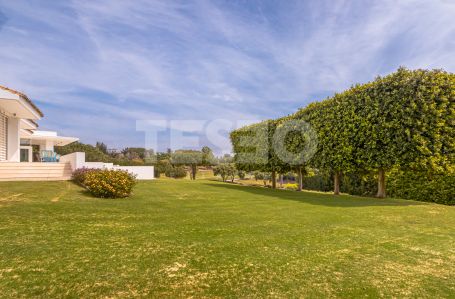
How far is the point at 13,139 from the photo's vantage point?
21.5 metres

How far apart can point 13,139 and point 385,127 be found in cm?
2528

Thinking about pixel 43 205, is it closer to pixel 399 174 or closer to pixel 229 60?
pixel 229 60

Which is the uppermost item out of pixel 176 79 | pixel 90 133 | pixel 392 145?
pixel 176 79

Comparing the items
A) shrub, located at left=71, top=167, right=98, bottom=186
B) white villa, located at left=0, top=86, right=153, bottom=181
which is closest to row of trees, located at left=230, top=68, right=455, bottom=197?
shrub, located at left=71, top=167, right=98, bottom=186

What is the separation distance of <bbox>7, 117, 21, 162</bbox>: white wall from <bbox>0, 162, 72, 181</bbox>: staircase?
5855 millimetres

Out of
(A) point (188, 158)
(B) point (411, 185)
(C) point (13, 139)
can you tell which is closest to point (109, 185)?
(C) point (13, 139)

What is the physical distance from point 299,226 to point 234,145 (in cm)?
2126

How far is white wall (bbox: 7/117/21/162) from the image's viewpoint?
69.1ft

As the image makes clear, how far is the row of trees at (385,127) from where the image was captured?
12820 mm

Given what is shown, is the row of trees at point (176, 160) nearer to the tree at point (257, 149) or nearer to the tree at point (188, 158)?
the tree at point (188, 158)

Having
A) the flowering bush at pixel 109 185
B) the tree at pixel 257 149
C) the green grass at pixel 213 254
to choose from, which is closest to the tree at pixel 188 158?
the tree at pixel 257 149

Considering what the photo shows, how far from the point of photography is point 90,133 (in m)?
30.6

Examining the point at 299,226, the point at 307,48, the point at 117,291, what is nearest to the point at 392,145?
the point at 307,48

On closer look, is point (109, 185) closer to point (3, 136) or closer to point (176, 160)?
point (3, 136)
